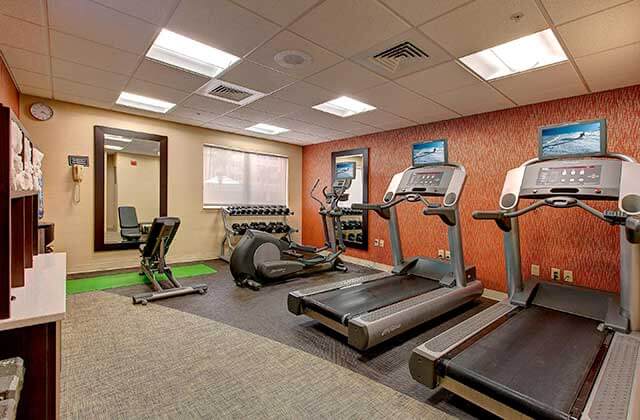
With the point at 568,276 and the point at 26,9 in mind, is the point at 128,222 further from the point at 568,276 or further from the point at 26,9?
the point at 568,276

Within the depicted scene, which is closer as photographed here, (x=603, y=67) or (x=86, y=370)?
(x=86, y=370)

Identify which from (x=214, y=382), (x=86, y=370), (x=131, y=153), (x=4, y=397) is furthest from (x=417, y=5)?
(x=131, y=153)

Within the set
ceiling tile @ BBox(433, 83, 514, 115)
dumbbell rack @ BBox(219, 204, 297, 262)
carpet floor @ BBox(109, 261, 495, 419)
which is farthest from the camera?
dumbbell rack @ BBox(219, 204, 297, 262)

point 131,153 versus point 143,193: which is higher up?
point 131,153

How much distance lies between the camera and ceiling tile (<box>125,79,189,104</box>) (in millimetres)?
3752

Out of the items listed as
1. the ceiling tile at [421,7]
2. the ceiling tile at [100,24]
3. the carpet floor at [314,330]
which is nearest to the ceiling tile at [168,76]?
the ceiling tile at [100,24]

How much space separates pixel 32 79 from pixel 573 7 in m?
5.28

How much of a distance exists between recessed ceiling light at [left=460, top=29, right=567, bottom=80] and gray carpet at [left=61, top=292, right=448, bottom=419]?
292 centimetres

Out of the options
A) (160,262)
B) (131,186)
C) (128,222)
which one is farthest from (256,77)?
(131,186)

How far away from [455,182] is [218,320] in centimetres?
294

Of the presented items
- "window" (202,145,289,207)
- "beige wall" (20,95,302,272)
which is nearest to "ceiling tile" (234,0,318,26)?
"beige wall" (20,95,302,272)

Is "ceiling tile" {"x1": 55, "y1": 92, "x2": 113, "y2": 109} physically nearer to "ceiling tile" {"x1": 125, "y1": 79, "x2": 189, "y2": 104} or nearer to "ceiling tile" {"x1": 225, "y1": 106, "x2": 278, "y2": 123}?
"ceiling tile" {"x1": 125, "y1": 79, "x2": 189, "y2": 104}

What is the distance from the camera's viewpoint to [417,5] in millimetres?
2111

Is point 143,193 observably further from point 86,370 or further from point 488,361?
point 488,361
